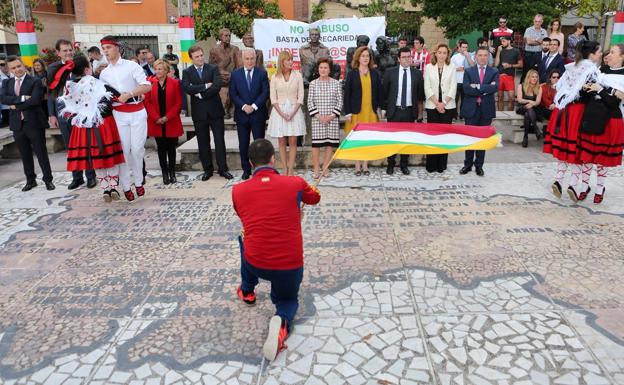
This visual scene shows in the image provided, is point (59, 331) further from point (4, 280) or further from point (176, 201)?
point (176, 201)

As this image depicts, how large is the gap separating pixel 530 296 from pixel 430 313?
33.6 inches

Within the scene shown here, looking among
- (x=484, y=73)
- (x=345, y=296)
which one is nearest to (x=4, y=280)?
(x=345, y=296)

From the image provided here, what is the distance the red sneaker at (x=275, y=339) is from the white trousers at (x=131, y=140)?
4015mm

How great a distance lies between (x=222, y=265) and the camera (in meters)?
4.73

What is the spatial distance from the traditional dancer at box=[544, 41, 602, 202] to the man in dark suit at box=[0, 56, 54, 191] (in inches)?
266

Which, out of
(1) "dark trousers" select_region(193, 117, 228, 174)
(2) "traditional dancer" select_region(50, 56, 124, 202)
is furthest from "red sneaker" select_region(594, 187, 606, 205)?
(2) "traditional dancer" select_region(50, 56, 124, 202)

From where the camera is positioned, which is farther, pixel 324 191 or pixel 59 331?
pixel 324 191

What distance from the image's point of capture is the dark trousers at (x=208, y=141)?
7.54m

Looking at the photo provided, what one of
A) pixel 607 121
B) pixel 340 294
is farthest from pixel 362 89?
pixel 340 294

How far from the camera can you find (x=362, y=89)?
7.51 m

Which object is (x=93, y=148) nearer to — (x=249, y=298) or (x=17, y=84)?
(x=17, y=84)

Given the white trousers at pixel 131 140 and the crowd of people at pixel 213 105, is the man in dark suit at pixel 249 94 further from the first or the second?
the white trousers at pixel 131 140

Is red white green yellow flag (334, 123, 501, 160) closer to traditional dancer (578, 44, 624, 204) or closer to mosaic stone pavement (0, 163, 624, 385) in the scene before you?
mosaic stone pavement (0, 163, 624, 385)

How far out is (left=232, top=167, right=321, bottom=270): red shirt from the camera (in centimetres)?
332
